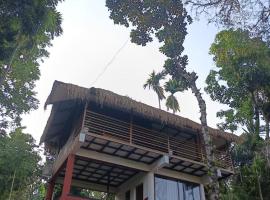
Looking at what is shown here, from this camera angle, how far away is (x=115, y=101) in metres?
12.4

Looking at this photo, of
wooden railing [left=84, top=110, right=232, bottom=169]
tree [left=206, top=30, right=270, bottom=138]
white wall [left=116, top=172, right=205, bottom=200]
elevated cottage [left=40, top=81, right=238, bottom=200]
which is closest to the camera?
elevated cottage [left=40, top=81, right=238, bottom=200]

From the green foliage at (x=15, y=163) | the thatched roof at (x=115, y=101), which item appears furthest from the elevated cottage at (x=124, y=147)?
the green foliage at (x=15, y=163)

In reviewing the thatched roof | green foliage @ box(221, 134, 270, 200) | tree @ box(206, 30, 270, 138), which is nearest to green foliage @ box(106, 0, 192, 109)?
the thatched roof

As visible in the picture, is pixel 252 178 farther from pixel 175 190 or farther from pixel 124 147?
pixel 124 147

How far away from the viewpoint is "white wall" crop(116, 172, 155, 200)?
1286 centimetres

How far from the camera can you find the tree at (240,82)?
687 inches

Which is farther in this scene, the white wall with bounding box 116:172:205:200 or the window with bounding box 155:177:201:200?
the window with bounding box 155:177:201:200

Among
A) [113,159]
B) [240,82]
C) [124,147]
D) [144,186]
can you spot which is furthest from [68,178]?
[240,82]

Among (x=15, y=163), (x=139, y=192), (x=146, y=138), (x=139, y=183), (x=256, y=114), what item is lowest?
(x=139, y=192)

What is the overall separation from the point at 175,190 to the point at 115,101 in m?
5.09

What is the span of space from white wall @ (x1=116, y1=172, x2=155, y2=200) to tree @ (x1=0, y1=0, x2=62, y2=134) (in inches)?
281

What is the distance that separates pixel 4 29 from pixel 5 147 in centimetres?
866

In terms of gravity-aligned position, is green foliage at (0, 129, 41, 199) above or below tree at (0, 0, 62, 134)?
below

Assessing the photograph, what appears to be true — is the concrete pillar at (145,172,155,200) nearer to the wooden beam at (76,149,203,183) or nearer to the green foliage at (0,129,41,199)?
the wooden beam at (76,149,203,183)
